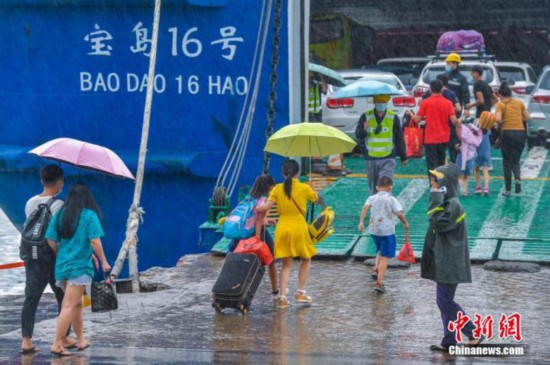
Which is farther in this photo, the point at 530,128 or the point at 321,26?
the point at 321,26

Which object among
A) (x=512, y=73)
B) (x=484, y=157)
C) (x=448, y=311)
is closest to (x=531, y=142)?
(x=512, y=73)

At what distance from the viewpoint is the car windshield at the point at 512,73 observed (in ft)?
82.1

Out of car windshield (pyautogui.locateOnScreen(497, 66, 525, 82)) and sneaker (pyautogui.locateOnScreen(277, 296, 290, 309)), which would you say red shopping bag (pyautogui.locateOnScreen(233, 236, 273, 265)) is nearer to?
sneaker (pyautogui.locateOnScreen(277, 296, 290, 309))

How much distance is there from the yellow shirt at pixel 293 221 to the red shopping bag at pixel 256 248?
0.12 meters

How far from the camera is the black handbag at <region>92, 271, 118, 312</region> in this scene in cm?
1010

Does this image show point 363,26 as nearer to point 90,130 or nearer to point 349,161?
point 349,161

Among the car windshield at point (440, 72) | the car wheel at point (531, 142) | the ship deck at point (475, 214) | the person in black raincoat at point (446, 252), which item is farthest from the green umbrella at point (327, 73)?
the person in black raincoat at point (446, 252)

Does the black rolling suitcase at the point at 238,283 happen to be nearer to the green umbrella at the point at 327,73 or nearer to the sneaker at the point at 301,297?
the sneaker at the point at 301,297

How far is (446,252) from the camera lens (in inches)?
345

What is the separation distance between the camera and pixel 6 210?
17.0 metres

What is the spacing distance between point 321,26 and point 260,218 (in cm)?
2215

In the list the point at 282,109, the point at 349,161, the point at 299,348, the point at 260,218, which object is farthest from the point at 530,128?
the point at 299,348

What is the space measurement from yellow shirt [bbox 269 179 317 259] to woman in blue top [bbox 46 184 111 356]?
2.16m

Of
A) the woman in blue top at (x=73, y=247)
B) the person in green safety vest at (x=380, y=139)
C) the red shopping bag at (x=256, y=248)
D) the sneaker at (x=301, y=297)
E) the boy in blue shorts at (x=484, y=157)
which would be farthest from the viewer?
the boy in blue shorts at (x=484, y=157)
